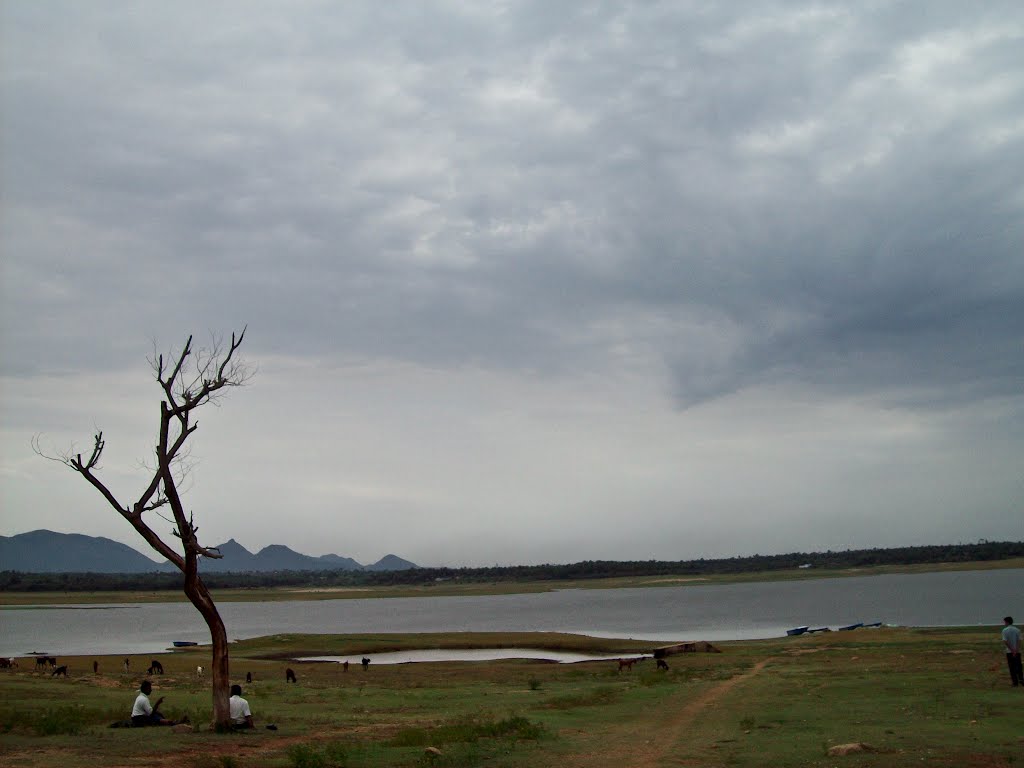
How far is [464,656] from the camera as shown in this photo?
61.9 meters

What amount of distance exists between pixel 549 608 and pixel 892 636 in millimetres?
78572

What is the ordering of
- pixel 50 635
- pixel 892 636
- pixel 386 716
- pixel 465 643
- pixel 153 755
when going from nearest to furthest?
pixel 153 755, pixel 386 716, pixel 892 636, pixel 465 643, pixel 50 635

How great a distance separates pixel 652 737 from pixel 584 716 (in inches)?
204

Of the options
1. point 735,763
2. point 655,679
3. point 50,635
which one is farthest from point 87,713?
point 50,635

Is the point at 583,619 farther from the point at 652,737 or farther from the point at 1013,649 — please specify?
the point at 652,737

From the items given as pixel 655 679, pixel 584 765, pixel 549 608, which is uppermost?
pixel 584 765

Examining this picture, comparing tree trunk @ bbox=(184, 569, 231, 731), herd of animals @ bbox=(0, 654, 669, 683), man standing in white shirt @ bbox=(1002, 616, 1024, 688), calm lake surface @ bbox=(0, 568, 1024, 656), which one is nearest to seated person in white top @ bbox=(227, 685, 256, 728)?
tree trunk @ bbox=(184, 569, 231, 731)

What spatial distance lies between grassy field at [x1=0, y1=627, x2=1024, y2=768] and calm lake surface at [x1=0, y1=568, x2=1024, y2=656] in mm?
31619

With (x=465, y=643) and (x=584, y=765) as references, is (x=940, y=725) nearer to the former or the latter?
(x=584, y=765)

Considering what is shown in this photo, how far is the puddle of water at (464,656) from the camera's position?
5750 cm

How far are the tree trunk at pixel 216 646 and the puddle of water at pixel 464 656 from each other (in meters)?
36.7

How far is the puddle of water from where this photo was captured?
2264 inches

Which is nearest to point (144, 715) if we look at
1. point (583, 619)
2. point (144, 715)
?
point (144, 715)

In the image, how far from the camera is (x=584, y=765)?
16.7 meters
